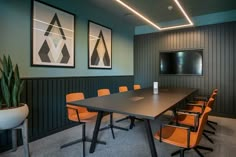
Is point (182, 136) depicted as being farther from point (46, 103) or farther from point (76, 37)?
point (76, 37)

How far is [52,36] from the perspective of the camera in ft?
10.5

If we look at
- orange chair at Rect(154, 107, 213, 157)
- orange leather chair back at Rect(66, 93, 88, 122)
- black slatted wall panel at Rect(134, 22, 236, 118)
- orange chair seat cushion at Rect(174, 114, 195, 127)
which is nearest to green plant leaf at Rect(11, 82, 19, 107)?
orange leather chair back at Rect(66, 93, 88, 122)

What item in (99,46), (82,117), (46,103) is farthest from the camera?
(99,46)

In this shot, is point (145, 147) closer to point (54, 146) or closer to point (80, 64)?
point (54, 146)

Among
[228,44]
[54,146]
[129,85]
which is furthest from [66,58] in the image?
[228,44]

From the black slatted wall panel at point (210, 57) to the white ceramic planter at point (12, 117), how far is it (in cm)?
431

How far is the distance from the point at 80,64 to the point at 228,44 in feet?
13.0

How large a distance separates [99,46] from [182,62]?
2658 millimetres

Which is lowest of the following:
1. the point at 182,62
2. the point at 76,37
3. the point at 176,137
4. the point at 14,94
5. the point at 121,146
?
the point at 121,146

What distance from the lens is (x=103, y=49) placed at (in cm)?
452

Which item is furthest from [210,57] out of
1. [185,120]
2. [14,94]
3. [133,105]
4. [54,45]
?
[14,94]

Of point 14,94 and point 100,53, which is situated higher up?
point 100,53

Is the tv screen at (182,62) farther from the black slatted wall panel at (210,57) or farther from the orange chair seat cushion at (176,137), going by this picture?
the orange chair seat cushion at (176,137)

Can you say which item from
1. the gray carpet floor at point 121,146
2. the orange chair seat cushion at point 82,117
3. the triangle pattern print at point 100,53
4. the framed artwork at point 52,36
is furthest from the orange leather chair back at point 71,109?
the triangle pattern print at point 100,53
